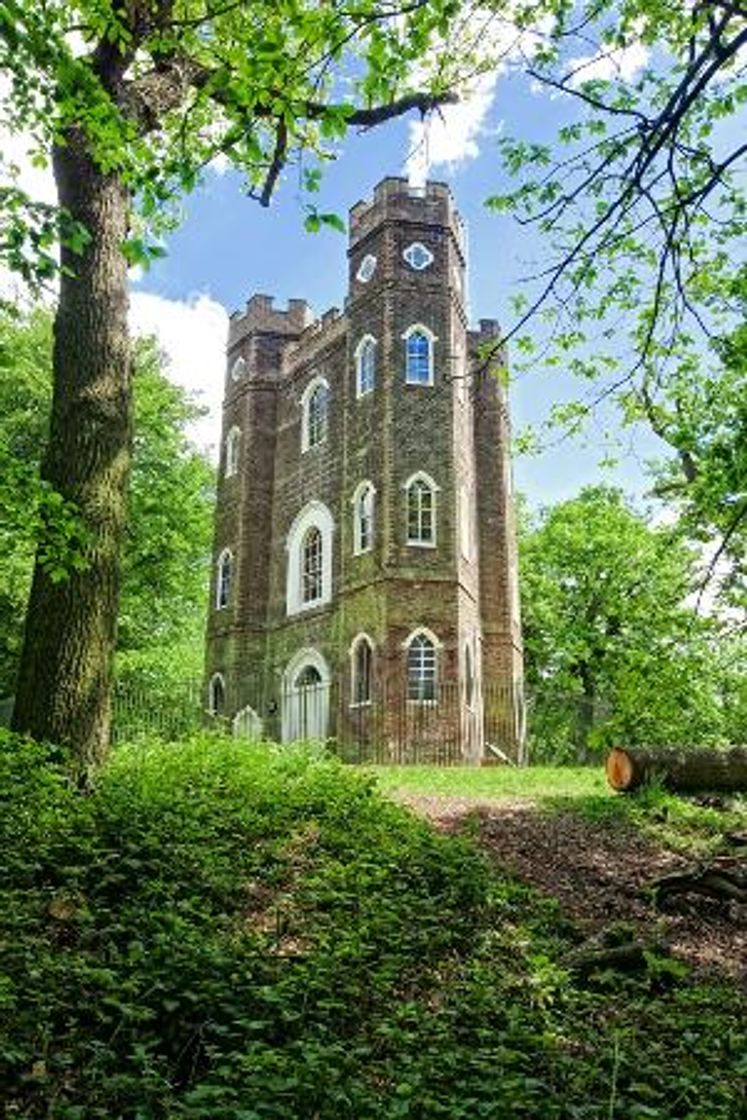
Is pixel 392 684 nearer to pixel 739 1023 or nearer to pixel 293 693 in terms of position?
pixel 293 693

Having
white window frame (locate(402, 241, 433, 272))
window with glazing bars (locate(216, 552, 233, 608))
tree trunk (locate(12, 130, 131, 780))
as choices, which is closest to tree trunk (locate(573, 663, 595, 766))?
window with glazing bars (locate(216, 552, 233, 608))

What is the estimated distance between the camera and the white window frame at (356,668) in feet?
67.6

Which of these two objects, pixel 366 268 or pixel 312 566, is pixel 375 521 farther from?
pixel 366 268

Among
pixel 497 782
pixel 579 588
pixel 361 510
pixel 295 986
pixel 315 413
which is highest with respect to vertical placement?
pixel 315 413

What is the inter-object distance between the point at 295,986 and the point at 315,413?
22.4 m

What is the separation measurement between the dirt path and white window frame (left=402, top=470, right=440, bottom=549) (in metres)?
11.0

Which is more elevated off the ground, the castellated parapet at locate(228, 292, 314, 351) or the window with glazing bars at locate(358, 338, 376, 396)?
the castellated parapet at locate(228, 292, 314, 351)

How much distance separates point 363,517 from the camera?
22.4m

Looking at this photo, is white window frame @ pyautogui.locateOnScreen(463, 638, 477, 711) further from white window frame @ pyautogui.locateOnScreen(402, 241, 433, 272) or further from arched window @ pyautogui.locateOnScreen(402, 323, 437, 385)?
white window frame @ pyautogui.locateOnScreen(402, 241, 433, 272)

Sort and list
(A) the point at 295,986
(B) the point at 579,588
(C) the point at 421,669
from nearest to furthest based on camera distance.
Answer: (A) the point at 295,986 → (C) the point at 421,669 → (B) the point at 579,588

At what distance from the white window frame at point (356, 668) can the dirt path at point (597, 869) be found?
10.0m

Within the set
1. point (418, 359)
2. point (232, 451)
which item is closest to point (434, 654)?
point (418, 359)

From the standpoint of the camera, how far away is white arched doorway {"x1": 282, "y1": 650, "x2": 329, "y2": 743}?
22.2 meters

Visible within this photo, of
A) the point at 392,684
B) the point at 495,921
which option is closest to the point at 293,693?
the point at 392,684
